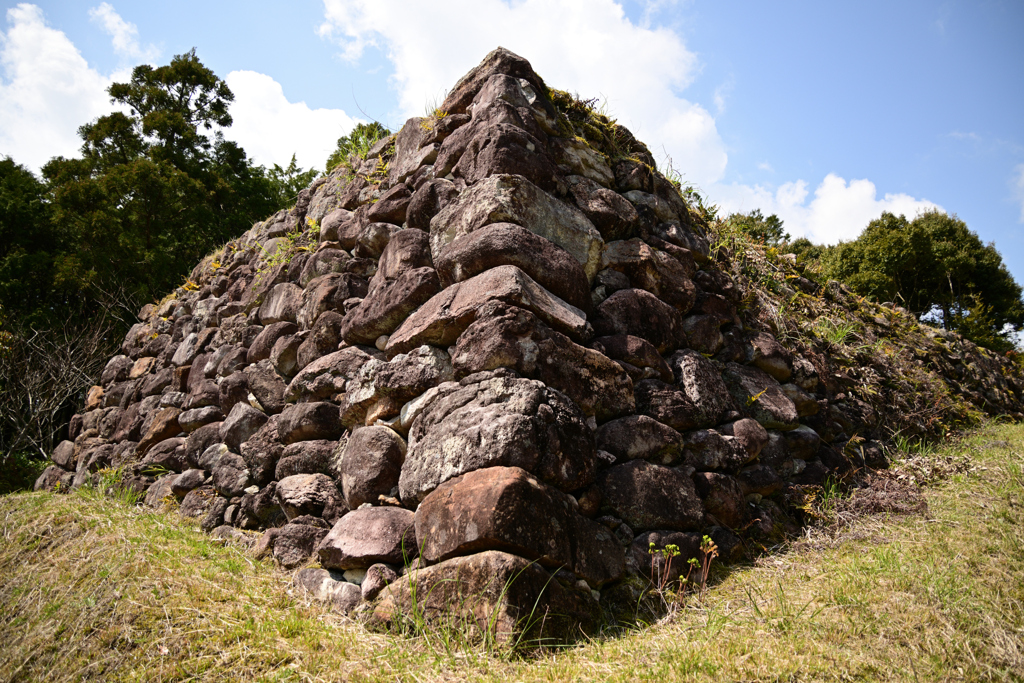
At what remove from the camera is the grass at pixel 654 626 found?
1825 millimetres

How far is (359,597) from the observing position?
2510mm

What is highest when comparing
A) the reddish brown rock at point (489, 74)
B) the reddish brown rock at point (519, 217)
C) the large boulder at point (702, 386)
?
the reddish brown rock at point (489, 74)

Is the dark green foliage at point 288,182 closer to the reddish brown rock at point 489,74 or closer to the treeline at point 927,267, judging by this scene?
the reddish brown rock at point 489,74

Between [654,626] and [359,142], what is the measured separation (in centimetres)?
539

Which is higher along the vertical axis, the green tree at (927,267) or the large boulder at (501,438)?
the green tree at (927,267)

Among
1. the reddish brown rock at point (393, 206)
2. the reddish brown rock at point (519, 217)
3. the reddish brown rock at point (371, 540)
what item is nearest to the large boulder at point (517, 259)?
the reddish brown rock at point (519, 217)

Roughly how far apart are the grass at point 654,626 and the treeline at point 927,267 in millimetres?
10700

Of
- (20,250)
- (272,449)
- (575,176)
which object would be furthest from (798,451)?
(20,250)

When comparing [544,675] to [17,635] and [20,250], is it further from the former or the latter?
[20,250]

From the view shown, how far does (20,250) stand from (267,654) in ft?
38.8

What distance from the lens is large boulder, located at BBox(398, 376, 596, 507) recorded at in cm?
234

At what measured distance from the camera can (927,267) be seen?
12633 mm

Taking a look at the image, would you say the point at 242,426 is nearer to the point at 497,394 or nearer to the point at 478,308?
the point at 478,308

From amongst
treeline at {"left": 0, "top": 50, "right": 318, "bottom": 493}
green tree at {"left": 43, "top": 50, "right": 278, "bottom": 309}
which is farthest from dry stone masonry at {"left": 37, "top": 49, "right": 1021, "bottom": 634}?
green tree at {"left": 43, "top": 50, "right": 278, "bottom": 309}
